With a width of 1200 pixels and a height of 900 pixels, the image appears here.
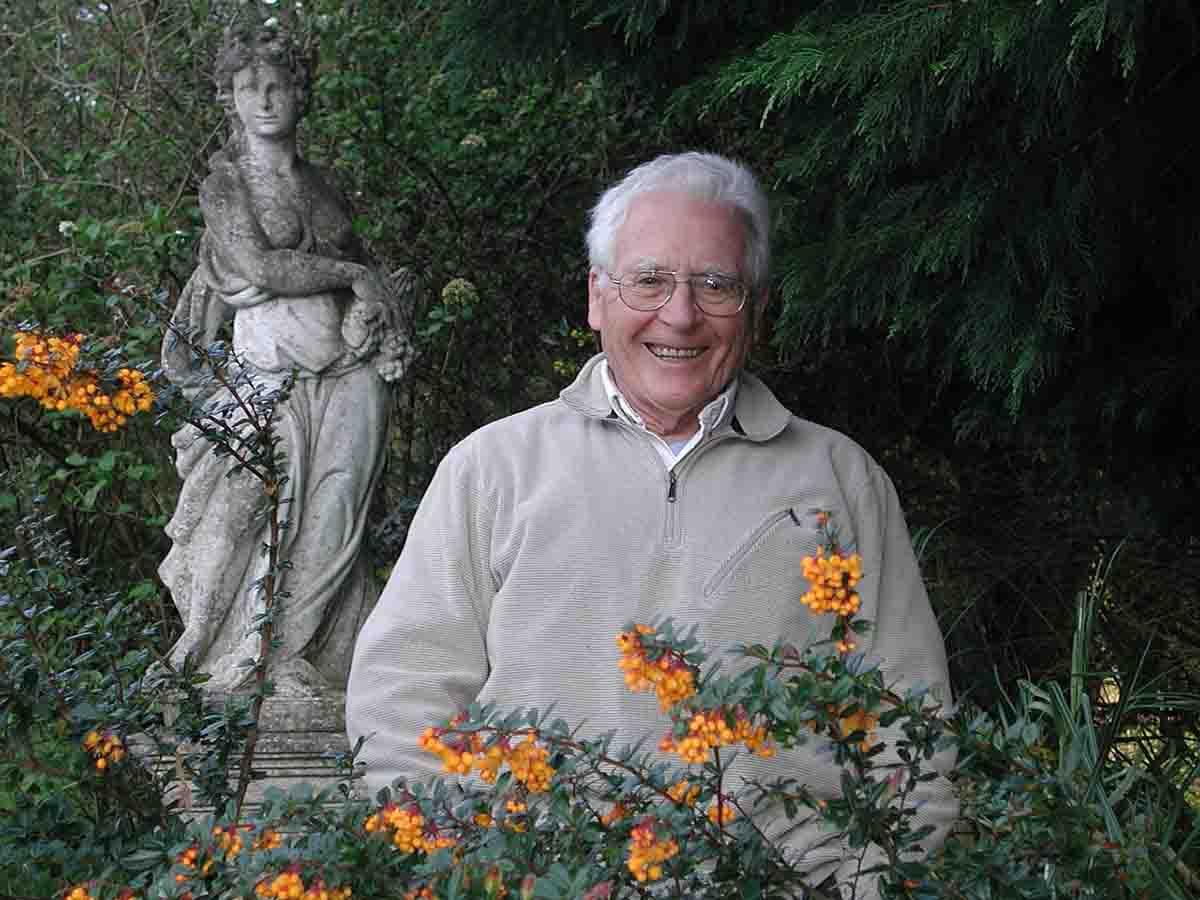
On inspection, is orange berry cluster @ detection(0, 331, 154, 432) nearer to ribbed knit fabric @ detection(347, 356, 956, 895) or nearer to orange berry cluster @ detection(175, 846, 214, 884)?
ribbed knit fabric @ detection(347, 356, 956, 895)

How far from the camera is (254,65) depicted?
200 inches

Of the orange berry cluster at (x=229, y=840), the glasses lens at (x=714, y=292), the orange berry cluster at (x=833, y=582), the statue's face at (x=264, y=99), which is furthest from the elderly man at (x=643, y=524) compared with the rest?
the statue's face at (x=264, y=99)

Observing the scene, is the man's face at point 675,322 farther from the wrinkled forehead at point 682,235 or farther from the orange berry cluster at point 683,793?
the orange berry cluster at point 683,793

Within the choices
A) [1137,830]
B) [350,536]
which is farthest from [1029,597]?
[1137,830]

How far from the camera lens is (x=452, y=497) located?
2504 mm

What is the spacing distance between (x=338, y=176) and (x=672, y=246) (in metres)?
5.34

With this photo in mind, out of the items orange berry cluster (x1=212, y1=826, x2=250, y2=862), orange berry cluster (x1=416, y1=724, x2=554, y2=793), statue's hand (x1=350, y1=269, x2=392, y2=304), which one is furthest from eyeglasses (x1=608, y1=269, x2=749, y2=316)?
statue's hand (x1=350, y1=269, x2=392, y2=304)

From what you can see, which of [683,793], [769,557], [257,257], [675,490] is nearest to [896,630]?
[769,557]

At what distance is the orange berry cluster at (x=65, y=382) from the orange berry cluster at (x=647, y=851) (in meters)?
0.99

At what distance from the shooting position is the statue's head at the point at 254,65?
16.7ft

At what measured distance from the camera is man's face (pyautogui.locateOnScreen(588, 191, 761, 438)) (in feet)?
8.39

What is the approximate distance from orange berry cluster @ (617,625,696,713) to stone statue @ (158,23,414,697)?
3.37m

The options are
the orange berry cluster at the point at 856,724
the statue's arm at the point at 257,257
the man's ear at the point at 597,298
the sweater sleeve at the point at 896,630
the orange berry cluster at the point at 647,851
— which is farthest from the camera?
the statue's arm at the point at 257,257

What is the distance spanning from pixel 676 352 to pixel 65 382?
95 centimetres
